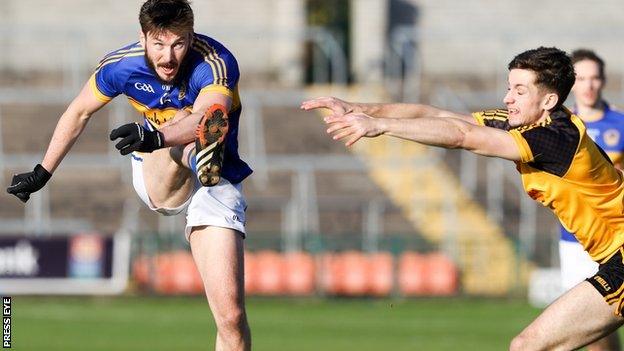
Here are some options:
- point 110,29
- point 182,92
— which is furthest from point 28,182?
point 110,29

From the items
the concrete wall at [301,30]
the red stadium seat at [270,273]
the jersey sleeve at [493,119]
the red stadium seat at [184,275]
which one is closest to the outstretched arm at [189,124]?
the jersey sleeve at [493,119]

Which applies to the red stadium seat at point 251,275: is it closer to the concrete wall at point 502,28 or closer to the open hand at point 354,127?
the concrete wall at point 502,28

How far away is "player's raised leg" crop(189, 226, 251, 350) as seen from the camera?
9.05m

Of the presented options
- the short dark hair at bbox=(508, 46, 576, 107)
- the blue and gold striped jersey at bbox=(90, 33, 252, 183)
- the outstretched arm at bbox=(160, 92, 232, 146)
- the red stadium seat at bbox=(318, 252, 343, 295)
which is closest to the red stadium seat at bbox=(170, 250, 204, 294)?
the red stadium seat at bbox=(318, 252, 343, 295)

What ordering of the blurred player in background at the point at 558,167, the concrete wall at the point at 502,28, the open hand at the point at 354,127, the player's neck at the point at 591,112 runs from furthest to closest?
the concrete wall at the point at 502,28
the player's neck at the point at 591,112
the blurred player in background at the point at 558,167
the open hand at the point at 354,127

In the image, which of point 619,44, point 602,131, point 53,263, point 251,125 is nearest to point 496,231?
point 251,125

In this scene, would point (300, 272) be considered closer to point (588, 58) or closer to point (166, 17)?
point (588, 58)

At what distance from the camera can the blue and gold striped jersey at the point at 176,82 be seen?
888cm

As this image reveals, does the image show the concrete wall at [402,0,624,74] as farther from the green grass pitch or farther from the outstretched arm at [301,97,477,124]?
the outstretched arm at [301,97,477,124]

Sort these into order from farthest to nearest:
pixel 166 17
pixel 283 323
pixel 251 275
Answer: pixel 251 275 → pixel 283 323 → pixel 166 17

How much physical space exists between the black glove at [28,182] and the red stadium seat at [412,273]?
1221 centimetres

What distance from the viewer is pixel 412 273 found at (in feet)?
69.2

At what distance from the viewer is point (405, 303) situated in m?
21.0

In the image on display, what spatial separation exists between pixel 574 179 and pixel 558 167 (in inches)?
6.1
